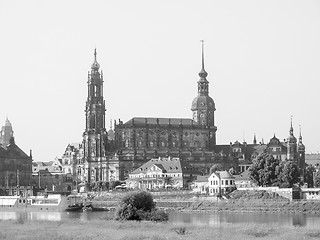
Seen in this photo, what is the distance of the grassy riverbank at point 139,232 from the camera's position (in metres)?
64.8

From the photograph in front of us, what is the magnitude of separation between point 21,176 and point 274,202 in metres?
81.5

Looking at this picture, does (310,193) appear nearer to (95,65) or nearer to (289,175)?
(289,175)

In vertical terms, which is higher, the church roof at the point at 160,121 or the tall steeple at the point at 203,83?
the tall steeple at the point at 203,83

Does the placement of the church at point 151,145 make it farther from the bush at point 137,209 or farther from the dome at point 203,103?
the bush at point 137,209

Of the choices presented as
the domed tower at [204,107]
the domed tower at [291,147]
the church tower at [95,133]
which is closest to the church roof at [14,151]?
the church tower at [95,133]

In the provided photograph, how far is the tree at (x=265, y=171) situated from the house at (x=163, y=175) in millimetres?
21617

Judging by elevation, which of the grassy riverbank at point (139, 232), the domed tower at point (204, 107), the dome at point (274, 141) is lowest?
the grassy riverbank at point (139, 232)

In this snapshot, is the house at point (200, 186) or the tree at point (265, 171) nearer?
the tree at point (265, 171)

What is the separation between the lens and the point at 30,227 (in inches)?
2931

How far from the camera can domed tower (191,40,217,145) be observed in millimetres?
187250

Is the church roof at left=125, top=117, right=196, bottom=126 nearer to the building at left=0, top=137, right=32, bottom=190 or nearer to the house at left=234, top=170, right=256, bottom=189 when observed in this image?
the building at left=0, top=137, right=32, bottom=190

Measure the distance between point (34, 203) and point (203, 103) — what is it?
5550 cm

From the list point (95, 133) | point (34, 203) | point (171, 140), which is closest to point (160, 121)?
point (171, 140)

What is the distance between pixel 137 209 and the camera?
85625 mm
